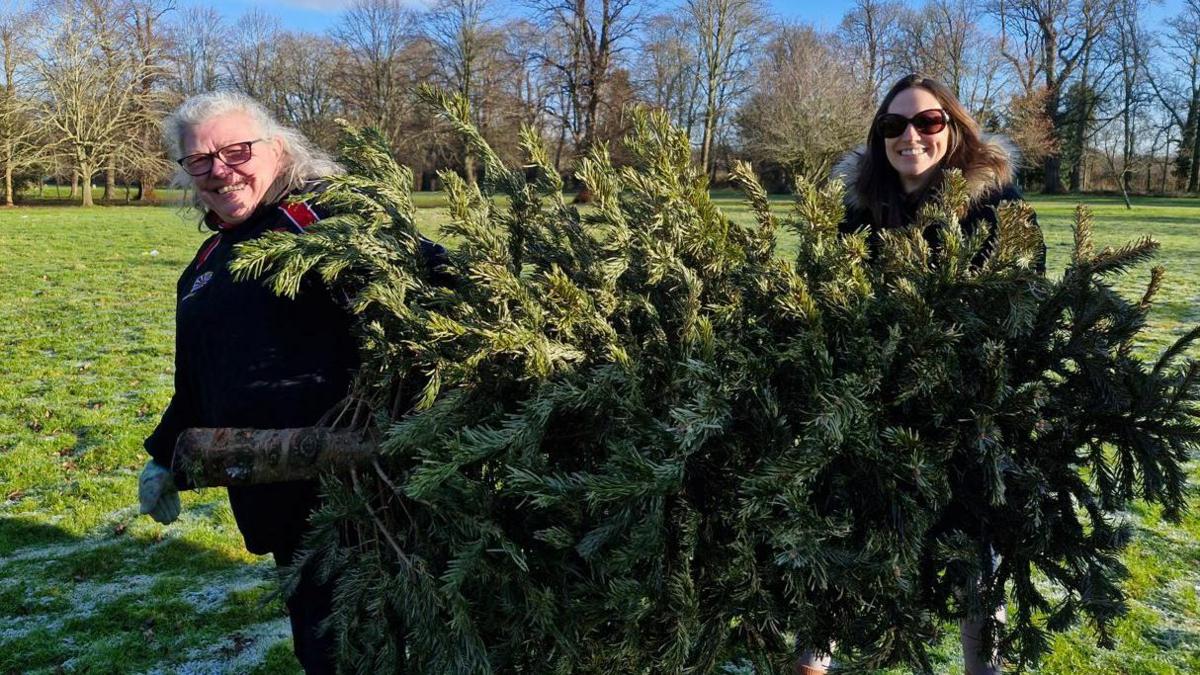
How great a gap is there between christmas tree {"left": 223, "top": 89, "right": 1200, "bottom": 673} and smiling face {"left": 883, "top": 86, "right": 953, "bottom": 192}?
85 cm

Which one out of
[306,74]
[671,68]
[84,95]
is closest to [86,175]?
[84,95]

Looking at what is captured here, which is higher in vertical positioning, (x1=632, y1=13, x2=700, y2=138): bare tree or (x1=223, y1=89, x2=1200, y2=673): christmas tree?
(x1=632, y1=13, x2=700, y2=138): bare tree

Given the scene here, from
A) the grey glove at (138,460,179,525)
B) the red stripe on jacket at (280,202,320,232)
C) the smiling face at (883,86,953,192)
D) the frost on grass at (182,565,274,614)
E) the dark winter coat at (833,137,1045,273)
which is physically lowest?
the frost on grass at (182,565,274,614)

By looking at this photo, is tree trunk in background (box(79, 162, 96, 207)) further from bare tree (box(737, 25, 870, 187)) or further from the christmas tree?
the christmas tree

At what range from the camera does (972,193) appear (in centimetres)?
246

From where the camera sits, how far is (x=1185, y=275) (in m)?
13.0

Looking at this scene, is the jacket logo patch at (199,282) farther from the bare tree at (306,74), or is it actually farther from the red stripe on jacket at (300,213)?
the bare tree at (306,74)

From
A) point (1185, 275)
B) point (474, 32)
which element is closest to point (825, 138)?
point (1185, 275)

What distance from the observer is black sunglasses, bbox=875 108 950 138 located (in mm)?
2711

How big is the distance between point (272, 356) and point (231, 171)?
630mm

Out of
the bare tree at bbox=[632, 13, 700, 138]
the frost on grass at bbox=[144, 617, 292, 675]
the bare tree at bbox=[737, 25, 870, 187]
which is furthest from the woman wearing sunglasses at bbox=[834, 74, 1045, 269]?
the bare tree at bbox=[632, 13, 700, 138]

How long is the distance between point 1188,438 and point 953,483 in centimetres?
47

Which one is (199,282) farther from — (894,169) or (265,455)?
(894,169)

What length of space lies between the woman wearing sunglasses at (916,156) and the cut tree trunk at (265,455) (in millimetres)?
1810
